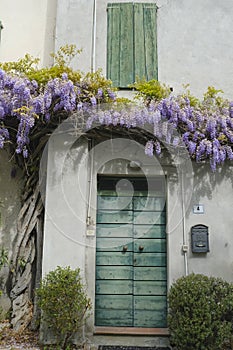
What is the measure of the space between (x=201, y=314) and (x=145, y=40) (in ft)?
13.0

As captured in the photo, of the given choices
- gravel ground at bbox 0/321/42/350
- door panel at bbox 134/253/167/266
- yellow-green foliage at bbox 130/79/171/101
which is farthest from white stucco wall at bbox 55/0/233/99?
gravel ground at bbox 0/321/42/350

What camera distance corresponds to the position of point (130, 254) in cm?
536

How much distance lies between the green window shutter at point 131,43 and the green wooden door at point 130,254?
1596mm

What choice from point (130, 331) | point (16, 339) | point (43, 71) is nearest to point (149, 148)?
point (43, 71)

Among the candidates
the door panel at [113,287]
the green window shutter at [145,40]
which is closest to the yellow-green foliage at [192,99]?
the green window shutter at [145,40]

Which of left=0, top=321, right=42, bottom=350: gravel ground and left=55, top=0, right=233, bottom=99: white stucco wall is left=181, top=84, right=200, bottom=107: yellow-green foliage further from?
left=0, top=321, right=42, bottom=350: gravel ground

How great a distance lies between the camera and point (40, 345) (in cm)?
466

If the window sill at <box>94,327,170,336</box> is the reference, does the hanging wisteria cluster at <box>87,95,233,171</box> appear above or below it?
above

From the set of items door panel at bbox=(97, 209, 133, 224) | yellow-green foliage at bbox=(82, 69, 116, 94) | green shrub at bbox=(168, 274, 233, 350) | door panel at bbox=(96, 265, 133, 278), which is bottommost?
green shrub at bbox=(168, 274, 233, 350)

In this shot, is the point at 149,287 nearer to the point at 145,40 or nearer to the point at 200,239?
the point at 200,239

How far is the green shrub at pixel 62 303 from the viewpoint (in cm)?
446

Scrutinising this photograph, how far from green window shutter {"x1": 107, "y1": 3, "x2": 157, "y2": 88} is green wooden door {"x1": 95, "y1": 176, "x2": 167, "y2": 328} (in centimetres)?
160

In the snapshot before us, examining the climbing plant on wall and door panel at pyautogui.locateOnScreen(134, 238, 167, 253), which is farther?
door panel at pyautogui.locateOnScreen(134, 238, 167, 253)

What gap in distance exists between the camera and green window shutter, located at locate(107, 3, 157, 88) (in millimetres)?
5828
